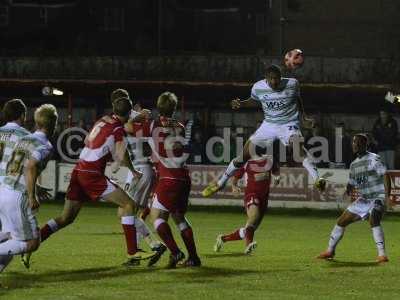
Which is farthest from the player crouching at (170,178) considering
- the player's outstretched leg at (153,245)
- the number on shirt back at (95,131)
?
the number on shirt back at (95,131)

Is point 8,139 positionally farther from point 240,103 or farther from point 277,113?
point 277,113

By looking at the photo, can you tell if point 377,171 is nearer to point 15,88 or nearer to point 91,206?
point 91,206

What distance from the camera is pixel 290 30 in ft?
148

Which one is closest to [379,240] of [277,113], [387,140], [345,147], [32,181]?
[277,113]

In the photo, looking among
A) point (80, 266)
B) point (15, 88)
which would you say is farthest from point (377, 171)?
point (15, 88)

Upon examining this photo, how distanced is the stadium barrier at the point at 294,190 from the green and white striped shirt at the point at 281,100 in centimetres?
979

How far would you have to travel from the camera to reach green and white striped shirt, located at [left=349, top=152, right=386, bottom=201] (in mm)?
15992

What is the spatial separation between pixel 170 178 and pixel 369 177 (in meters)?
3.28

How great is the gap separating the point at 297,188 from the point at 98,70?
17.1 m

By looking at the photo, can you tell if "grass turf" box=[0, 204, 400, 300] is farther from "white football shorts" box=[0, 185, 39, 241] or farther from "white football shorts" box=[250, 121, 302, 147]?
"white football shorts" box=[250, 121, 302, 147]

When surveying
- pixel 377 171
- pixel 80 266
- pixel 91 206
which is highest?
pixel 377 171

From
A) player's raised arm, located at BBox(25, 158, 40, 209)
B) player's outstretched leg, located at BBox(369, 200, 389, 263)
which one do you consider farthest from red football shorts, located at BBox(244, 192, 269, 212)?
player's raised arm, located at BBox(25, 158, 40, 209)

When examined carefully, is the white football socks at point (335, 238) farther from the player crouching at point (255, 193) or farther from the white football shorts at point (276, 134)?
the white football shorts at point (276, 134)

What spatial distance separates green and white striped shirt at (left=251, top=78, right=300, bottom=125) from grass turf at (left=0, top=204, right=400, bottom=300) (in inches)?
83.6
